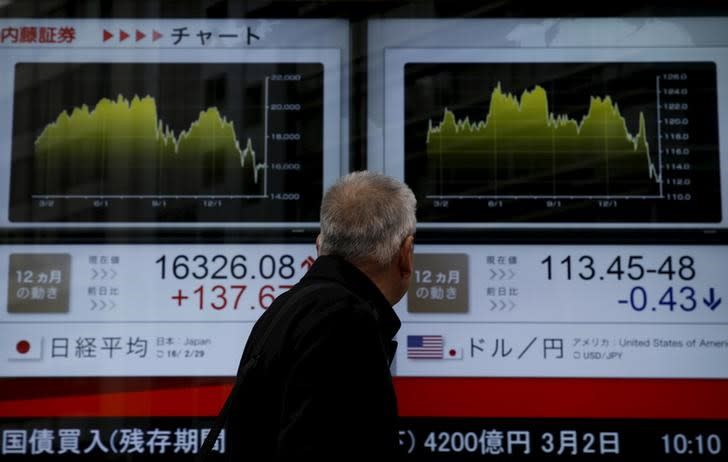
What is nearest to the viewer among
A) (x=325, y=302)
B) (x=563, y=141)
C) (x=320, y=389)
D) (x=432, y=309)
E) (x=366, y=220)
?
(x=320, y=389)

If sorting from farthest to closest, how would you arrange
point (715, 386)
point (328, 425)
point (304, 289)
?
point (715, 386), point (304, 289), point (328, 425)

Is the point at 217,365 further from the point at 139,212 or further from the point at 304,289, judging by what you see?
the point at 304,289

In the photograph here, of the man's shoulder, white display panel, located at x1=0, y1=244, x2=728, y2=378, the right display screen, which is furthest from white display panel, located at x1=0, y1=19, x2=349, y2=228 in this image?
the man's shoulder

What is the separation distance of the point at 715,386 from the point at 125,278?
276 centimetres

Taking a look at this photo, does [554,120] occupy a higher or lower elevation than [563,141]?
higher

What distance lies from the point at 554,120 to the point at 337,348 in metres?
2.52

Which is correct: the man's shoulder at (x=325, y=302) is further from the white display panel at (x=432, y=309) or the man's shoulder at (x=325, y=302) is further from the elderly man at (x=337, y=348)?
the white display panel at (x=432, y=309)

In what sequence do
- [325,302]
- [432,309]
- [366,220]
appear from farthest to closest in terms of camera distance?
[432,309] < [366,220] < [325,302]

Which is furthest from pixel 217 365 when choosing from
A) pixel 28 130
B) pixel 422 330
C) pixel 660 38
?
pixel 660 38

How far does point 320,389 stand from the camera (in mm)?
2066

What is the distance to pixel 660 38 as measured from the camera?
4.30 metres

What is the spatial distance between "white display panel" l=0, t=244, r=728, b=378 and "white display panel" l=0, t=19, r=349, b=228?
21 centimetres

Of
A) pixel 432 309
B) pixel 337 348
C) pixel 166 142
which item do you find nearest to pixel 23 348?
pixel 166 142

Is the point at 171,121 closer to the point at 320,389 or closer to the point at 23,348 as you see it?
the point at 23,348
